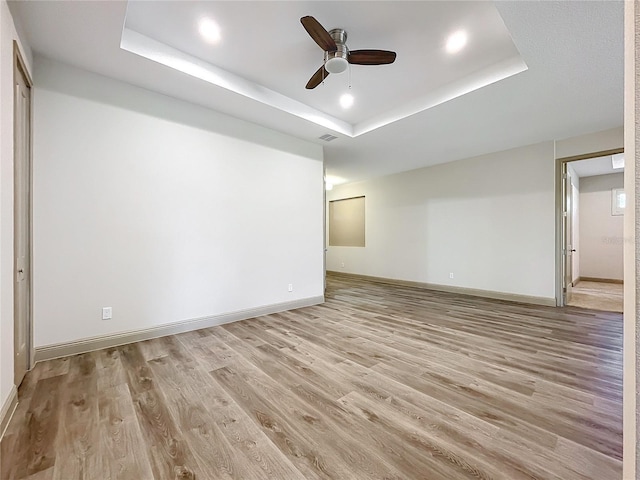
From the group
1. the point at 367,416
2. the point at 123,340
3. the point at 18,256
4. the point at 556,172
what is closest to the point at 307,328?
the point at 367,416

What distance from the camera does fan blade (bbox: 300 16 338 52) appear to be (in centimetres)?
202

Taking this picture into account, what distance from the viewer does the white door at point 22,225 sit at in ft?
6.55

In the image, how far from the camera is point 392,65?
114 inches

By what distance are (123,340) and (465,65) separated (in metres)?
4.66

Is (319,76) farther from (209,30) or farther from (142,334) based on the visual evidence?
(142,334)

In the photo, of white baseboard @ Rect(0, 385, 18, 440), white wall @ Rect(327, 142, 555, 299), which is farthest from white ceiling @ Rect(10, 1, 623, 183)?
white baseboard @ Rect(0, 385, 18, 440)

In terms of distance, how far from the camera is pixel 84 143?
2.69 m

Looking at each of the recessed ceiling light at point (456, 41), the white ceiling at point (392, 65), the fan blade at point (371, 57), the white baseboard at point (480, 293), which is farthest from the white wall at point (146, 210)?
the white baseboard at point (480, 293)

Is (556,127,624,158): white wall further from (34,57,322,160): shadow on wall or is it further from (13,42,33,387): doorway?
(13,42,33,387): doorway

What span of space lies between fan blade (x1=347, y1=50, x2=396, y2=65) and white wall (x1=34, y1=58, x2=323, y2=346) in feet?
6.48

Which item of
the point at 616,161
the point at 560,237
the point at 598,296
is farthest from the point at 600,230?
the point at 560,237

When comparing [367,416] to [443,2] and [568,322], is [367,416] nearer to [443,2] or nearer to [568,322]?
[443,2]

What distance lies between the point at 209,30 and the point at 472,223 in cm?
533

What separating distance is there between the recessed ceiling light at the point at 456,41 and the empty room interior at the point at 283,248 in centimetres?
3
